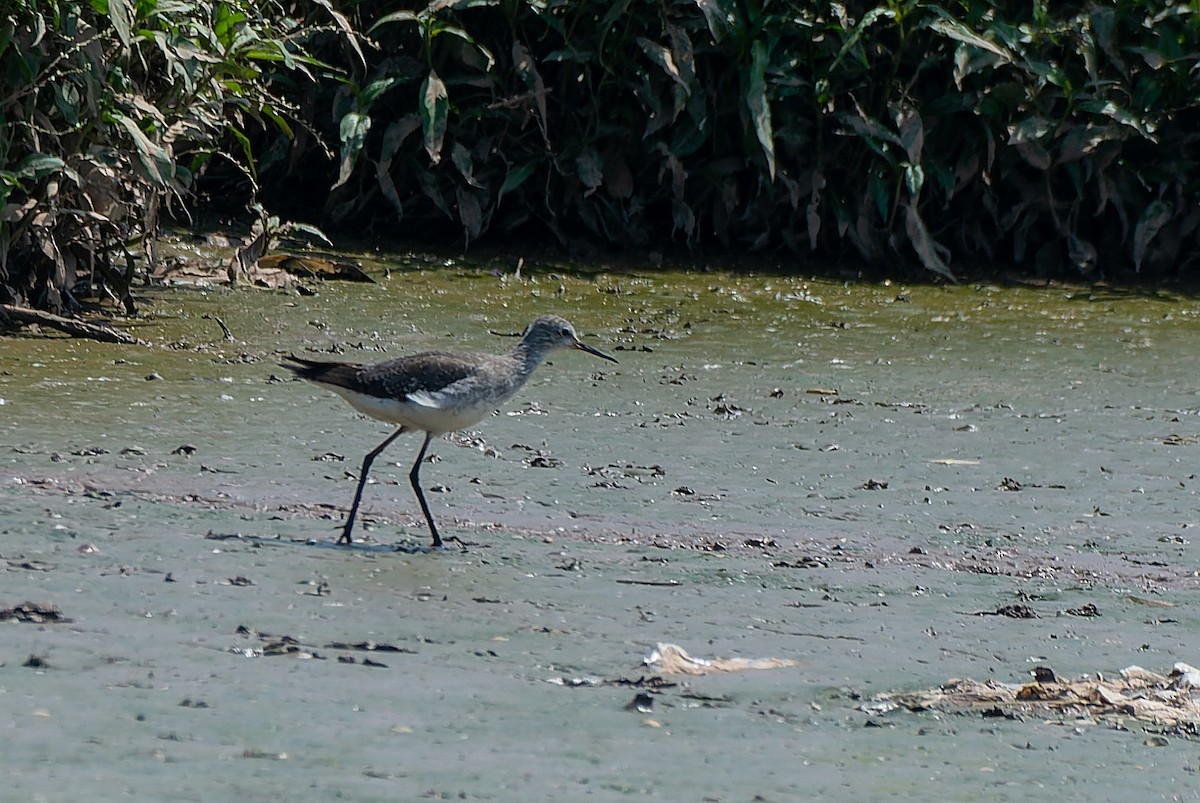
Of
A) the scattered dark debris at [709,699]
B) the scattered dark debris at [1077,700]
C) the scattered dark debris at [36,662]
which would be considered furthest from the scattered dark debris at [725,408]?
the scattered dark debris at [36,662]

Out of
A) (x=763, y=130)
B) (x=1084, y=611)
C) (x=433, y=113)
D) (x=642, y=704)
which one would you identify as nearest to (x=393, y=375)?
(x=1084, y=611)

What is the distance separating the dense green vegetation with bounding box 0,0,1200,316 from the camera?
11.3 meters

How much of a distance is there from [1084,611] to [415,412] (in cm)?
233

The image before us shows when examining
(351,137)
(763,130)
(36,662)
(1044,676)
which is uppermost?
(763,130)

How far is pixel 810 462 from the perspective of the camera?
7.32m

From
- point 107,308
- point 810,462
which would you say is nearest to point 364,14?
point 107,308

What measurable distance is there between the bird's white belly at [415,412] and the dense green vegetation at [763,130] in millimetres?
4637

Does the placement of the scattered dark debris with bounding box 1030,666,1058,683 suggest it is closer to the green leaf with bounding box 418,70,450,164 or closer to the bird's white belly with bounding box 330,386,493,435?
the bird's white belly with bounding box 330,386,493,435

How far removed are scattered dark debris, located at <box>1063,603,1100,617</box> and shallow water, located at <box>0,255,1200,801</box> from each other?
48mm

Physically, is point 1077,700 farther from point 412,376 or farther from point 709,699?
point 412,376

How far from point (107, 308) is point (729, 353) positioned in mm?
3074

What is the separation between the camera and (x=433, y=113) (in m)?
11.0

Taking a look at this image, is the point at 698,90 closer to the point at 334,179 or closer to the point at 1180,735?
the point at 334,179

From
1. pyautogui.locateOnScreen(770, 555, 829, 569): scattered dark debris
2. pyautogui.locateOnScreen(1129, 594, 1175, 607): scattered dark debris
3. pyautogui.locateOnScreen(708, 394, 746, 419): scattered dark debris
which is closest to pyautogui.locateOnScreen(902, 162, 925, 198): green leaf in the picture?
pyautogui.locateOnScreen(708, 394, 746, 419): scattered dark debris
